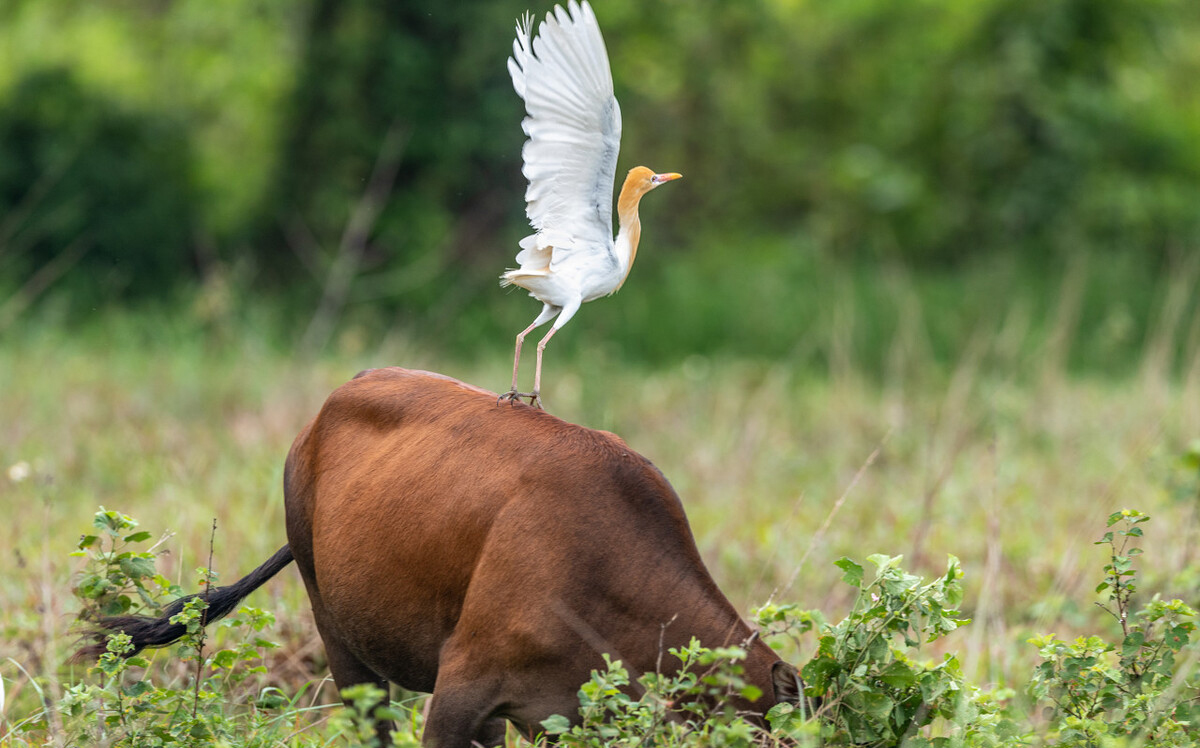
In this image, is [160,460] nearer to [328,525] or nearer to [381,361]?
[381,361]

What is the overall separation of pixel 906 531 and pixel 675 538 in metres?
3.36

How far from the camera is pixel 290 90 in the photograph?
1180 centimetres

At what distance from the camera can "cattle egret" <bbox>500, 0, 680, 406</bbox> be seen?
2342 millimetres

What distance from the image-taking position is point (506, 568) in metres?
2.37

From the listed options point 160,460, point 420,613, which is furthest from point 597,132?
point 160,460

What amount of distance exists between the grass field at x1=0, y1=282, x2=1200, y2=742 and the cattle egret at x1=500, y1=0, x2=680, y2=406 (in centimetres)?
102

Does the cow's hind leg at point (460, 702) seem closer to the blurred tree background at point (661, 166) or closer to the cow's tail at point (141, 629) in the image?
the cow's tail at point (141, 629)

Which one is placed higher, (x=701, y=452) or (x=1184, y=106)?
(x=1184, y=106)

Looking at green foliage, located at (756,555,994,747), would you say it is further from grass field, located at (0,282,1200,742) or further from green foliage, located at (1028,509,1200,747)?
grass field, located at (0,282,1200,742)

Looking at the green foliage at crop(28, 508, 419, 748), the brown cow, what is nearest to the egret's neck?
the brown cow

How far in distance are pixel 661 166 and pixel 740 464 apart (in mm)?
7977

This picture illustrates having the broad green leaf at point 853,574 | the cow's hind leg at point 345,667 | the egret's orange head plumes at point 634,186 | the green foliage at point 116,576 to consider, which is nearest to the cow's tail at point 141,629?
the green foliage at point 116,576

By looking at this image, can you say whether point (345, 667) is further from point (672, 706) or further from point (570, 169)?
point (570, 169)

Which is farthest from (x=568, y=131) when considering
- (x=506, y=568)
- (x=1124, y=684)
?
(x=1124, y=684)
